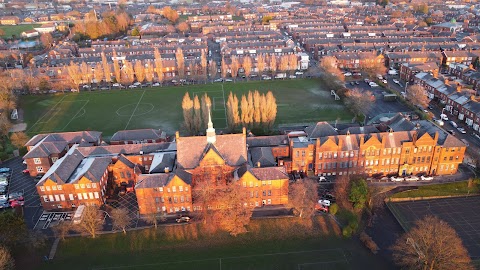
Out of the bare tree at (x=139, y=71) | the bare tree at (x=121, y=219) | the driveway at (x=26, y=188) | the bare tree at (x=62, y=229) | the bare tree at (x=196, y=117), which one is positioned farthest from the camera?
the bare tree at (x=139, y=71)

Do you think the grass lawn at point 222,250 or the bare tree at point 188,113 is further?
Result: the bare tree at point 188,113

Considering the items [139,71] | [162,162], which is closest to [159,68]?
[139,71]

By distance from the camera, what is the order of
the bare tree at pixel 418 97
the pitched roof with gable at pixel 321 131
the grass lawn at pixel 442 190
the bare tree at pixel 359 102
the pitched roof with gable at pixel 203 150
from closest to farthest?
the pitched roof with gable at pixel 203 150, the grass lawn at pixel 442 190, the pitched roof with gable at pixel 321 131, the bare tree at pixel 359 102, the bare tree at pixel 418 97

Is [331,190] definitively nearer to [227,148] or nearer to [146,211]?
[227,148]

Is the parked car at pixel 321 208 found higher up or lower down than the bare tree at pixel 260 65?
lower down

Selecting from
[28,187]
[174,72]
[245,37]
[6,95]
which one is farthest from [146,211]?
[245,37]

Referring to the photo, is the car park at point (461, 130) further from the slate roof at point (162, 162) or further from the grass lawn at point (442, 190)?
the slate roof at point (162, 162)

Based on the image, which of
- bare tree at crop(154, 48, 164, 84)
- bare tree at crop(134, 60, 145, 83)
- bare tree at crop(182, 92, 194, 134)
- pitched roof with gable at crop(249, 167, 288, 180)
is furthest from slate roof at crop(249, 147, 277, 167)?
bare tree at crop(134, 60, 145, 83)

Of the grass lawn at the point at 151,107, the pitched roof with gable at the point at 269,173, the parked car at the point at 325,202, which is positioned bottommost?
the parked car at the point at 325,202

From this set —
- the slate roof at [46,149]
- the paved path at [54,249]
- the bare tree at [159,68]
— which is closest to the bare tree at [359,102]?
the bare tree at [159,68]
